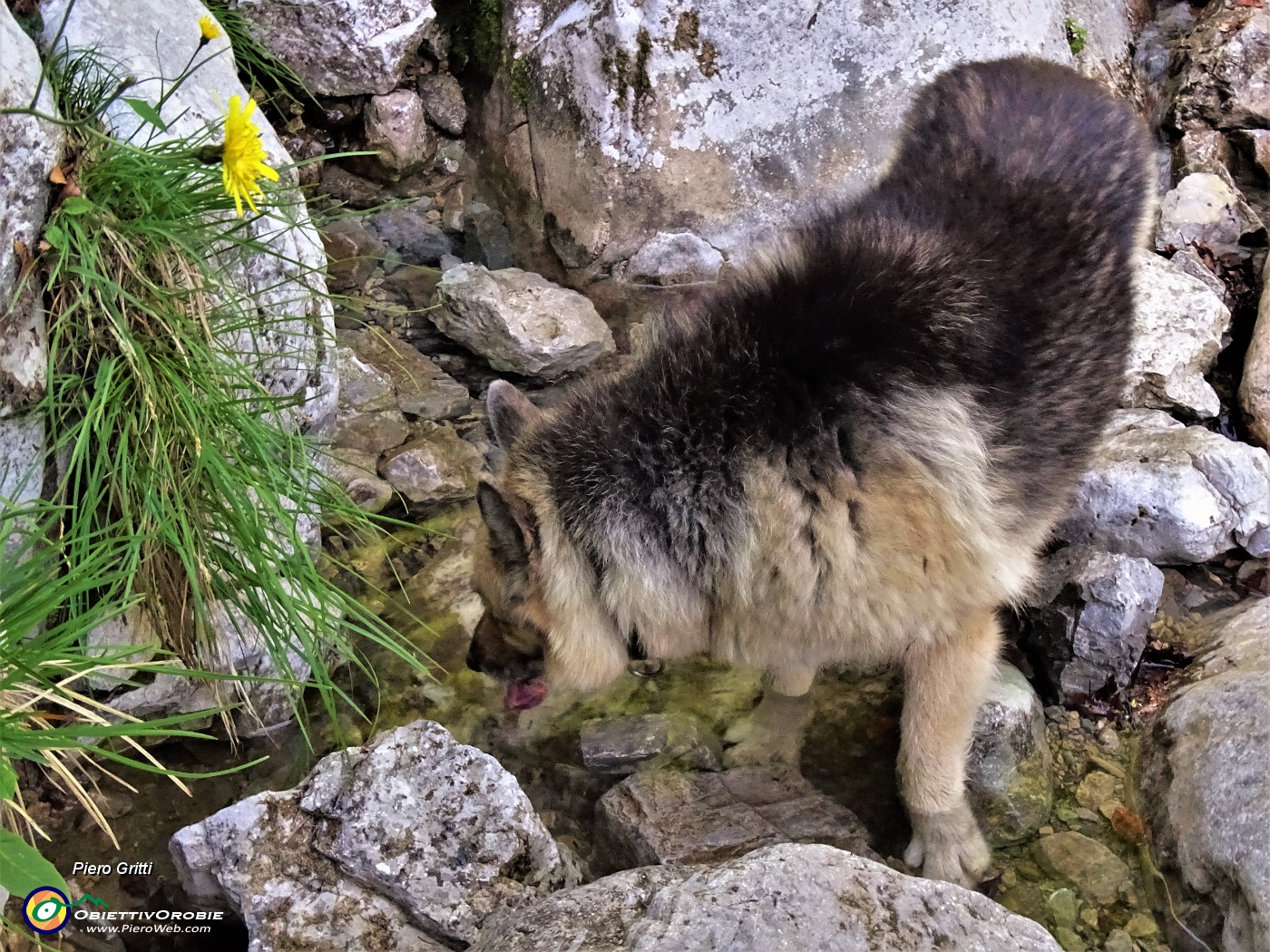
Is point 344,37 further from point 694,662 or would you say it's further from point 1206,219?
point 1206,219

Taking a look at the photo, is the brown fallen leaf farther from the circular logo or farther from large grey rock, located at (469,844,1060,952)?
the circular logo

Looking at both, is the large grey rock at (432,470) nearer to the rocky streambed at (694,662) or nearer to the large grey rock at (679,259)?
the rocky streambed at (694,662)

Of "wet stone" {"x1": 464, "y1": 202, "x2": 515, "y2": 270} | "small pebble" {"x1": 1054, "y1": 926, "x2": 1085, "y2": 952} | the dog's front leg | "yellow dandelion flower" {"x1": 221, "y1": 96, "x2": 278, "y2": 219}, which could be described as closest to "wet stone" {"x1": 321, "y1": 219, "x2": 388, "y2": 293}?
"wet stone" {"x1": 464, "y1": 202, "x2": 515, "y2": 270}

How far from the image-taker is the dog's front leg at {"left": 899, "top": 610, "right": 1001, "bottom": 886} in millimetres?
2914

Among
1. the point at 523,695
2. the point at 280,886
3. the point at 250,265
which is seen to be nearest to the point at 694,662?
the point at 523,695

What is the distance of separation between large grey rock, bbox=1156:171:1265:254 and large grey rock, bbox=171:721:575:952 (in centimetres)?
418

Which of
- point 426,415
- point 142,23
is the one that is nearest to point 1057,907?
point 426,415

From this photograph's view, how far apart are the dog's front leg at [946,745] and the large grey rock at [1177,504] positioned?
87 centimetres

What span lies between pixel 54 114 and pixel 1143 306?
4172 millimetres

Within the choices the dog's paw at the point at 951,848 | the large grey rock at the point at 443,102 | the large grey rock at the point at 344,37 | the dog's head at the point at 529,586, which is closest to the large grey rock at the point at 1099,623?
the dog's paw at the point at 951,848

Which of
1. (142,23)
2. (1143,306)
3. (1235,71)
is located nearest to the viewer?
(142,23)

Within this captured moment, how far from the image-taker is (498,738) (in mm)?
3289

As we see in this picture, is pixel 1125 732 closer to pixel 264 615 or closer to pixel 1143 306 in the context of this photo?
pixel 1143 306

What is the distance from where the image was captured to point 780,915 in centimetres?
191
